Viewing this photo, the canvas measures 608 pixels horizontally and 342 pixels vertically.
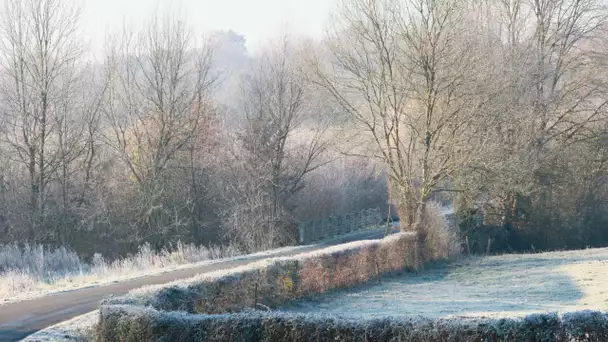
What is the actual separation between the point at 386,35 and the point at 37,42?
62.4 feet

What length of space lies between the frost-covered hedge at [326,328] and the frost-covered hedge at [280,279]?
1.12 m

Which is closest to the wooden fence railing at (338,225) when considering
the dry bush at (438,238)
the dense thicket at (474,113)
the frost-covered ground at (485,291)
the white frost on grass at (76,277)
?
the dense thicket at (474,113)

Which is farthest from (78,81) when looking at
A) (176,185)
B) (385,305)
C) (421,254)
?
(385,305)

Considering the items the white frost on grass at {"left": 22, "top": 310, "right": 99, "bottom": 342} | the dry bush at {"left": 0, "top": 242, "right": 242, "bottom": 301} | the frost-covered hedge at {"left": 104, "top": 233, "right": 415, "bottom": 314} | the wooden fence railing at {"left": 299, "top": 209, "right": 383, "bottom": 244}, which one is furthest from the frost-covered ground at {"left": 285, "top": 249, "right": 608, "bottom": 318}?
the wooden fence railing at {"left": 299, "top": 209, "right": 383, "bottom": 244}

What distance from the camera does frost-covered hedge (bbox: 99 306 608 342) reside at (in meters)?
8.04

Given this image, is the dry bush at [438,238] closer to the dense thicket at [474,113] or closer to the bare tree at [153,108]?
the dense thicket at [474,113]

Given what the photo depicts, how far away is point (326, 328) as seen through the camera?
8.84 m

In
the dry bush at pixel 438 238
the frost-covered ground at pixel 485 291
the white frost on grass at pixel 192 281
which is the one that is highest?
the white frost on grass at pixel 192 281

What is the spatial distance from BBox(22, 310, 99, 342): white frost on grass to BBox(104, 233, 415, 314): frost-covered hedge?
26.8 inches

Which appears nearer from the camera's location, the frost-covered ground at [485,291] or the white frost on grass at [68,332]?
the white frost on grass at [68,332]

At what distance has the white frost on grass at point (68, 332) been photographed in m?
10.8

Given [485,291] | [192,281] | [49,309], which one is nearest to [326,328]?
[192,281]

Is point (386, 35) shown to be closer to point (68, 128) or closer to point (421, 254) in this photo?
point (421, 254)

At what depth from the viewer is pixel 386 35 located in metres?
27.7
